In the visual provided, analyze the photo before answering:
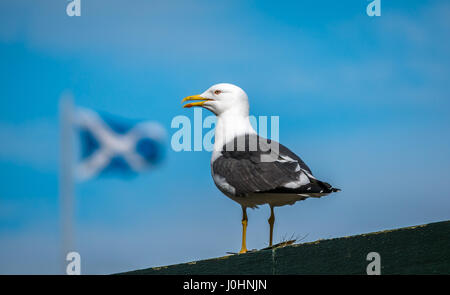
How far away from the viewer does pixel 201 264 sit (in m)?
6.81

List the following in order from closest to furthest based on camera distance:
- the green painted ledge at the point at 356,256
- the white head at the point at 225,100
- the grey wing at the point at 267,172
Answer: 1. the green painted ledge at the point at 356,256
2. the grey wing at the point at 267,172
3. the white head at the point at 225,100

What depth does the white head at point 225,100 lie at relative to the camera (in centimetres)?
867

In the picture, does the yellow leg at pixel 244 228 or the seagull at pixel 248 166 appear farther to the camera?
the yellow leg at pixel 244 228
